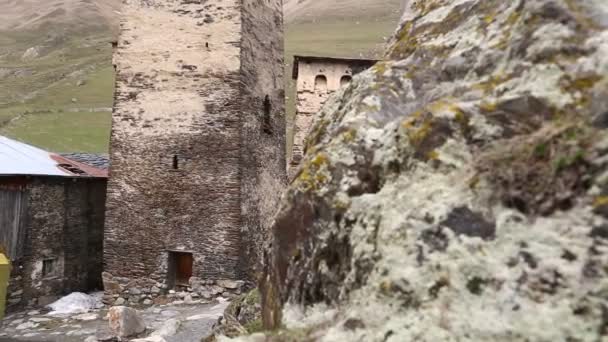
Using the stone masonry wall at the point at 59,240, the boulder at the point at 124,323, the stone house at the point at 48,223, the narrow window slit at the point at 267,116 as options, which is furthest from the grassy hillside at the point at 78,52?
the boulder at the point at 124,323

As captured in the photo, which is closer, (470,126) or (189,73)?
(470,126)

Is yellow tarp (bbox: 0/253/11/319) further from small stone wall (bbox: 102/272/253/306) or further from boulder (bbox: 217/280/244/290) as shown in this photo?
boulder (bbox: 217/280/244/290)

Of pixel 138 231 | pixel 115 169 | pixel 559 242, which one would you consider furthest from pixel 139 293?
pixel 559 242

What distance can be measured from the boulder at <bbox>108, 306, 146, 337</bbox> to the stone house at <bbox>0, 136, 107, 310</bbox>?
4.20 metres

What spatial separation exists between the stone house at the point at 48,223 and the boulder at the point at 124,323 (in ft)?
13.8

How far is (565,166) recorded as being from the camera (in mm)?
2473

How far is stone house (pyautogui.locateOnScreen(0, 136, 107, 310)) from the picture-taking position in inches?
495

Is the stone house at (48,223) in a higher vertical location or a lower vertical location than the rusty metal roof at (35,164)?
lower

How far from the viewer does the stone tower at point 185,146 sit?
12.5m

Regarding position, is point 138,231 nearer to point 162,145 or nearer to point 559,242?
point 162,145

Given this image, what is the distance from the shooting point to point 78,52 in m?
88.2

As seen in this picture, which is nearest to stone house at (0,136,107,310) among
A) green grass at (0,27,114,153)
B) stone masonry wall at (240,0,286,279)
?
stone masonry wall at (240,0,286,279)

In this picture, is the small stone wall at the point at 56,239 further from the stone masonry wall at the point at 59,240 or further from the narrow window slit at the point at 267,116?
the narrow window slit at the point at 267,116

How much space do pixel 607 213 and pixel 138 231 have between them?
12.1 m
